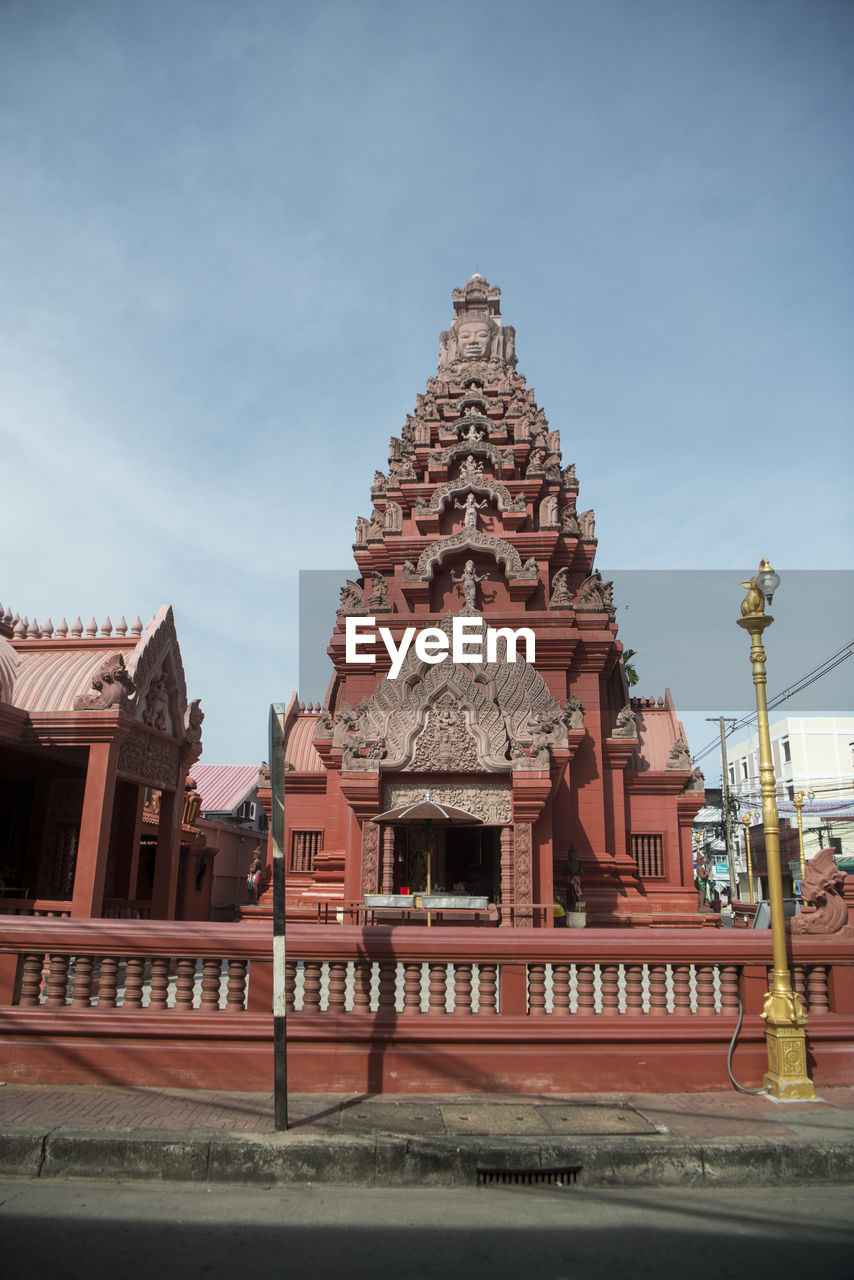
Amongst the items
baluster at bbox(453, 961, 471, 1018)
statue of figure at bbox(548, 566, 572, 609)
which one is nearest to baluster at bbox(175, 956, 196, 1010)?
baluster at bbox(453, 961, 471, 1018)

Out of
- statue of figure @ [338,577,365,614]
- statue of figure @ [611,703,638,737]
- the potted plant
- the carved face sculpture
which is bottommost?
the potted plant

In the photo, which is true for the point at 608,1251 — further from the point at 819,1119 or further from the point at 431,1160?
the point at 819,1119

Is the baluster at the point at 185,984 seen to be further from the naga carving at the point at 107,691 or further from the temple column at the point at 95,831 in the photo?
the naga carving at the point at 107,691

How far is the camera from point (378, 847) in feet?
48.9

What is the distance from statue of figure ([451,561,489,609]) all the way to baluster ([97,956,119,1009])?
1164 cm

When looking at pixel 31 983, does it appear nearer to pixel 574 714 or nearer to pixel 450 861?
pixel 574 714

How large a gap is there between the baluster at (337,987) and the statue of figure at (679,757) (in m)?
15.2

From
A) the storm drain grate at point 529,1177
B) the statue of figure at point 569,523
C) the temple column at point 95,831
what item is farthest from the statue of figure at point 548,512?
the storm drain grate at point 529,1177

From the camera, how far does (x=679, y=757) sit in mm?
20562

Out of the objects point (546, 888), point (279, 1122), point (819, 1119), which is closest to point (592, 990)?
point (819, 1119)

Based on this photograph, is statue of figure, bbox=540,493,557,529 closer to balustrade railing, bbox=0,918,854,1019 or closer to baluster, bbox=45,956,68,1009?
balustrade railing, bbox=0,918,854,1019

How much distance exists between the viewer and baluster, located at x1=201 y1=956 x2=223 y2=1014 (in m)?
6.76

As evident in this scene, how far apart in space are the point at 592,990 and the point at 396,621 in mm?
12538

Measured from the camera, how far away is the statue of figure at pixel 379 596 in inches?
756
